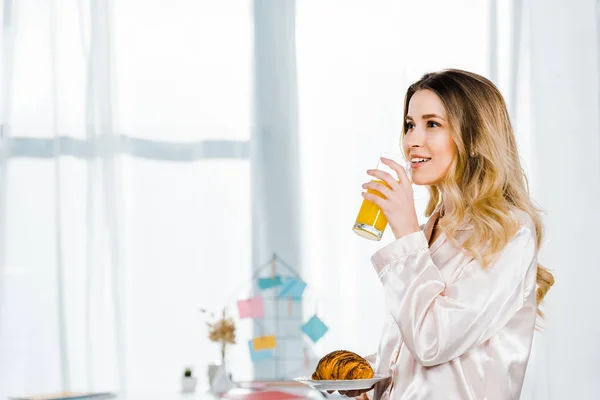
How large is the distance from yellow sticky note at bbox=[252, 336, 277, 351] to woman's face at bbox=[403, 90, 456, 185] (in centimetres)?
139

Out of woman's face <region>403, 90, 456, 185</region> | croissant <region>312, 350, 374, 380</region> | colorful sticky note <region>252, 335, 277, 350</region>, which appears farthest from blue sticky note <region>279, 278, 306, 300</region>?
woman's face <region>403, 90, 456, 185</region>

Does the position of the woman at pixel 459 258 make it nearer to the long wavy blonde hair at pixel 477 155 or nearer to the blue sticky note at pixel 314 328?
the long wavy blonde hair at pixel 477 155

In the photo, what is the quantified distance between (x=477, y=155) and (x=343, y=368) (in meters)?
0.42

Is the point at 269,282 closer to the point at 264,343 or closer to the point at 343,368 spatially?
the point at 264,343

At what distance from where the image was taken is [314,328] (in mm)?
2613

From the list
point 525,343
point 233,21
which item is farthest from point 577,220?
point 525,343

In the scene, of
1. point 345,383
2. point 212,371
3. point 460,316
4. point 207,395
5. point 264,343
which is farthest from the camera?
point 264,343

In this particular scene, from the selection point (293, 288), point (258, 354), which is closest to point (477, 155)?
point (293, 288)

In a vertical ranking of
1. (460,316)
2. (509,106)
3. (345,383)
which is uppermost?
(509,106)

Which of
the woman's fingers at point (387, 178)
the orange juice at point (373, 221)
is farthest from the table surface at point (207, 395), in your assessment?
the woman's fingers at point (387, 178)

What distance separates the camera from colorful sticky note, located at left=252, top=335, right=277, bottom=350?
258 cm

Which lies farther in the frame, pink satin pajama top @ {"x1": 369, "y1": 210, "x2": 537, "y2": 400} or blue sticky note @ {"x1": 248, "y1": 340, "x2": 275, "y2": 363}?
blue sticky note @ {"x1": 248, "y1": 340, "x2": 275, "y2": 363}

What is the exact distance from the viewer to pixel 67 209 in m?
2.68

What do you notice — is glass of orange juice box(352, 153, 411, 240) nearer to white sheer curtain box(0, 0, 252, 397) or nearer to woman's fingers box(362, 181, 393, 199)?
woman's fingers box(362, 181, 393, 199)
